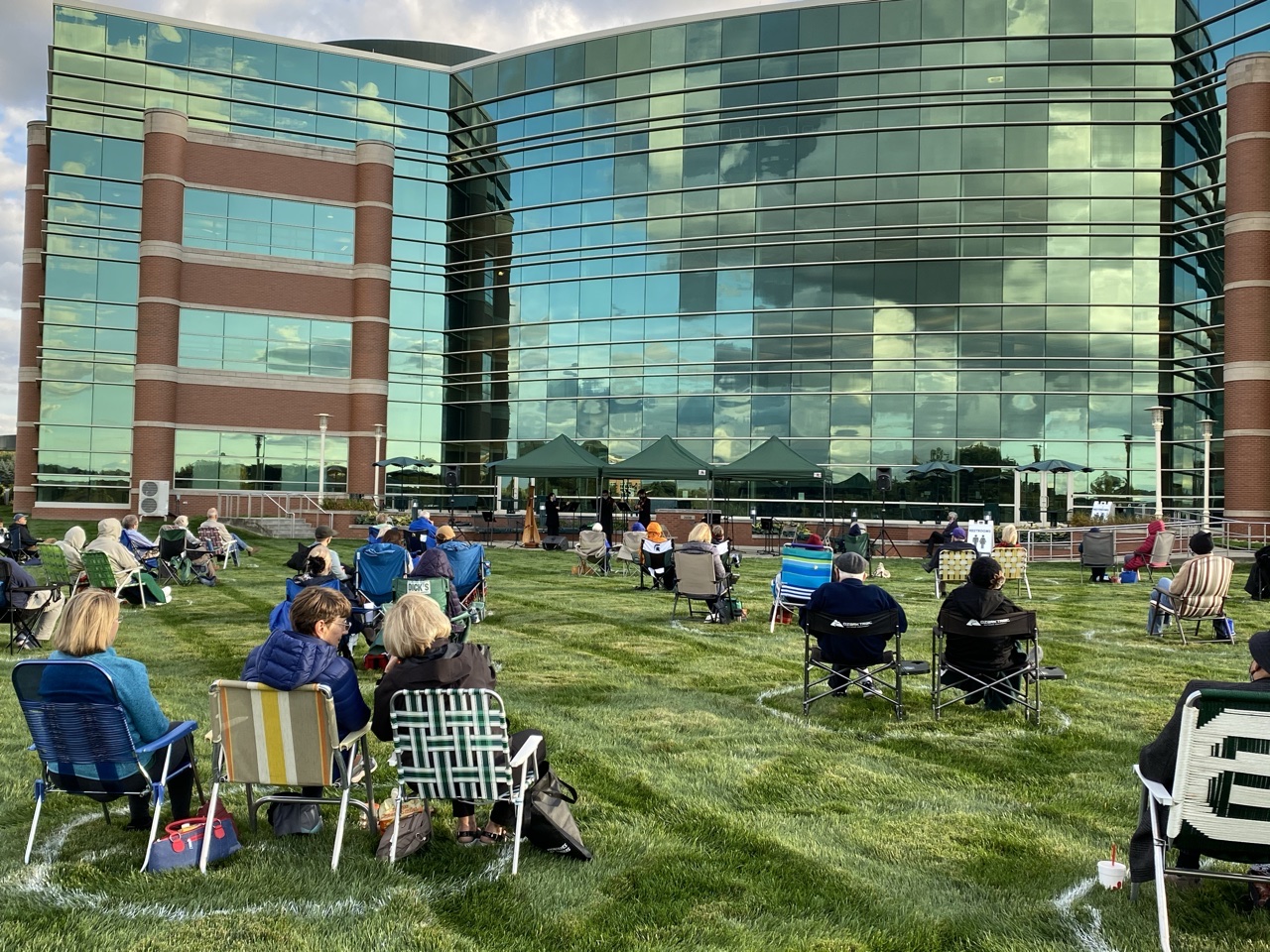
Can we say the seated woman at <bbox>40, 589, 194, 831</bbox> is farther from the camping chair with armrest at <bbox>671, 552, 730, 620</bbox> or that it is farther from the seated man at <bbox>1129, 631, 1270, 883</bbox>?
the camping chair with armrest at <bbox>671, 552, 730, 620</bbox>

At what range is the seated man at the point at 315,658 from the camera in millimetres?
4805

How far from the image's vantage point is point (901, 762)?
258 inches

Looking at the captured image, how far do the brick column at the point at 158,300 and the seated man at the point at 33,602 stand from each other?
2940cm

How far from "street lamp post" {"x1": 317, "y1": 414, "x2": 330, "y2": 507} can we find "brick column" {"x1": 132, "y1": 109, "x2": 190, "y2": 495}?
18.1 feet

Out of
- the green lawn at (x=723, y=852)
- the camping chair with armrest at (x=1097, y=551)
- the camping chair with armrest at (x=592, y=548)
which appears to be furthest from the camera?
the camping chair with armrest at (x=592, y=548)

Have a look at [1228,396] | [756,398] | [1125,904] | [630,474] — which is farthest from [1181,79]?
[1125,904]

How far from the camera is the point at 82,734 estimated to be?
4.65 m

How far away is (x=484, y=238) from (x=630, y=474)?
2077 cm

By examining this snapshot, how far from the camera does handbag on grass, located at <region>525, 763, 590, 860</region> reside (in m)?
4.80

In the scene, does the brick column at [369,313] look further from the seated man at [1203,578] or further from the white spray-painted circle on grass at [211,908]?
the white spray-painted circle on grass at [211,908]

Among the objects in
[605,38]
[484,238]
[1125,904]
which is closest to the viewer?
[1125,904]

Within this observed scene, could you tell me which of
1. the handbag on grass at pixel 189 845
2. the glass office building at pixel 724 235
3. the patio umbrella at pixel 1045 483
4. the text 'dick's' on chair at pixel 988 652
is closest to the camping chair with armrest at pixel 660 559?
the text 'dick's' on chair at pixel 988 652

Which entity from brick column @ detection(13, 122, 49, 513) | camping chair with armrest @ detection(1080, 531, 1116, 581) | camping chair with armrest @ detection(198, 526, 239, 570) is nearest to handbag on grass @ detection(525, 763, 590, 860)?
camping chair with armrest @ detection(198, 526, 239, 570)

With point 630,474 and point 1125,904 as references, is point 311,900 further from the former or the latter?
point 630,474
